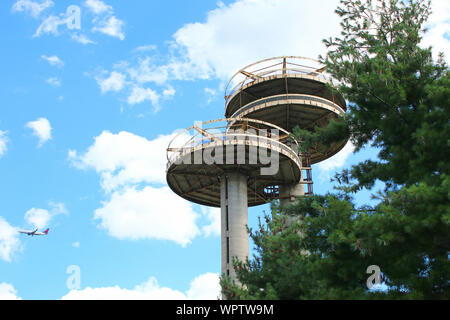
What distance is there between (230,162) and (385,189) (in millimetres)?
22846

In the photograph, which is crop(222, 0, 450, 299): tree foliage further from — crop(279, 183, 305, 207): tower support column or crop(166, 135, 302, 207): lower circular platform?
crop(279, 183, 305, 207): tower support column

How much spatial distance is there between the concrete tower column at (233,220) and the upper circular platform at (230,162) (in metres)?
1.04

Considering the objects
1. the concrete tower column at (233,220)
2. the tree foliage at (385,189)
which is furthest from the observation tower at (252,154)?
the tree foliage at (385,189)

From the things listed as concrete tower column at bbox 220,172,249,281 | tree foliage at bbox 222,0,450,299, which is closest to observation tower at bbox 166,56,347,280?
concrete tower column at bbox 220,172,249,281

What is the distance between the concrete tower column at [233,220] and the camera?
121ft

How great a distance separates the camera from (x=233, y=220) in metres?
37.8

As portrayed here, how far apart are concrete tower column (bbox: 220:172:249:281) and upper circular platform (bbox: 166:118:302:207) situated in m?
1.04

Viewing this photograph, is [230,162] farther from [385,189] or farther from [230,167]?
[385,189]

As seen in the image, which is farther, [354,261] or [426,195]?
[354,261]
